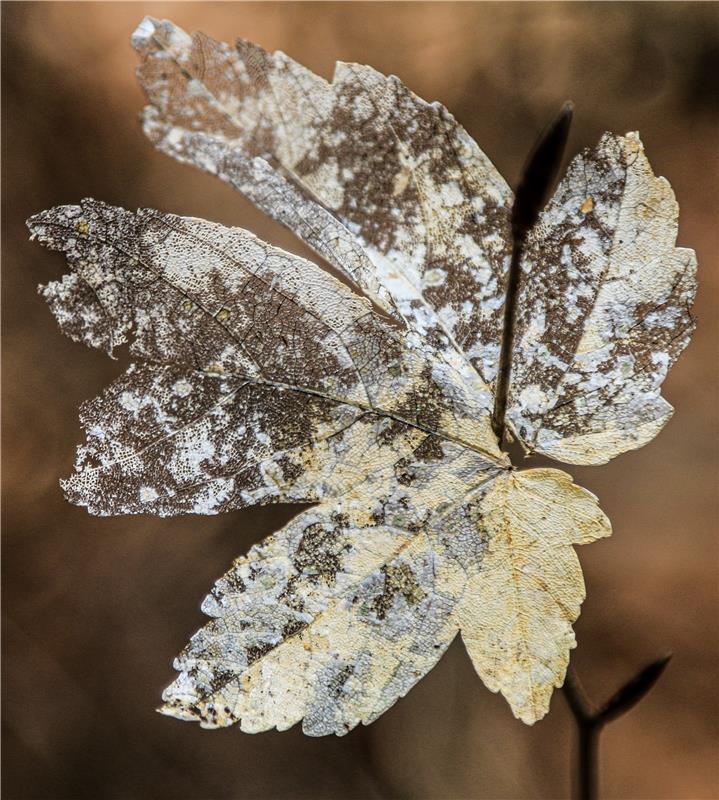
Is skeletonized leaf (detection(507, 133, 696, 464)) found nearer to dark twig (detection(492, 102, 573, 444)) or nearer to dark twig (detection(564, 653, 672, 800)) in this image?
dark twig (detection(492, 102, 573, 444))

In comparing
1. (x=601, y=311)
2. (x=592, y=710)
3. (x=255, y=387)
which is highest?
(x=601, y=311)

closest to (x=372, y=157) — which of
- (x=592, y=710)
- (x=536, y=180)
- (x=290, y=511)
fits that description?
(x=536, y=180)

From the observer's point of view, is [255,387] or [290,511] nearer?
[255,387]

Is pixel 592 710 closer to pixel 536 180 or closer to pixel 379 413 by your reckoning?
pixel 379 413

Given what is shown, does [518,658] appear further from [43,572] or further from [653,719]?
[43,572]

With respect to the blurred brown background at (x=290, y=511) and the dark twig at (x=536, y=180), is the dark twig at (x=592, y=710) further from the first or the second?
the blurred brown background at (x=290, y=511)

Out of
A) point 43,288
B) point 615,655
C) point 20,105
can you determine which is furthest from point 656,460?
point 20,105

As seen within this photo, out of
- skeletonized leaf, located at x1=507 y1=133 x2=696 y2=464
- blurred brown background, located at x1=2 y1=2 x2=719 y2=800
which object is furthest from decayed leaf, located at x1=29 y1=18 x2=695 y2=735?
blurred brown background, located at x1=2 y1=2 x2=719 y2=800
